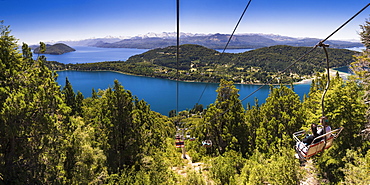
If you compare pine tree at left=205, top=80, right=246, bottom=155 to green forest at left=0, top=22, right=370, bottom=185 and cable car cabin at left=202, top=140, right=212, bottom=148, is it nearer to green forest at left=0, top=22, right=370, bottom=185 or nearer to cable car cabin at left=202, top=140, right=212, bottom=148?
green forest at left=0, top=22, right=370, bottom=185

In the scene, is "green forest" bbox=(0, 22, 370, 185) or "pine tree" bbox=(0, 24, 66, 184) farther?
"green forest" bbox=(0, 22, 370, 185)

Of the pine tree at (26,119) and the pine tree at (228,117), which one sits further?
the pine tree at (228,117)

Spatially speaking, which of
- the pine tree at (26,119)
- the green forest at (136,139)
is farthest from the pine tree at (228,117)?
the pine tree at (26,119)

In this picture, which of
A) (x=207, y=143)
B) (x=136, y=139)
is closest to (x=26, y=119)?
(x=136, y=139)

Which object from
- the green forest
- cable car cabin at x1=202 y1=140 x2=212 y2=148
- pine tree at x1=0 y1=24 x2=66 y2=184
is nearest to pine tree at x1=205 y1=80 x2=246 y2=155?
the green forest

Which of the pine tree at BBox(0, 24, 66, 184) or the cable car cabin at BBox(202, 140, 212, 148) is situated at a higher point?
the pine tree at BBox(0, 24, 66, 184)

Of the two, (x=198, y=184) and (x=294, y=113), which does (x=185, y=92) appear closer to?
(x=294, y=113)

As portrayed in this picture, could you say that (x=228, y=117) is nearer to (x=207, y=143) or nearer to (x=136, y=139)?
(x=207, y=143)

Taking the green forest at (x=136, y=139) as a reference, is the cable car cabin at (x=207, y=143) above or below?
below

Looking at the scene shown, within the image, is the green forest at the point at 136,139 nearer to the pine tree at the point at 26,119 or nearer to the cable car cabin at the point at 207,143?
the pine tree at the point at 26,119
